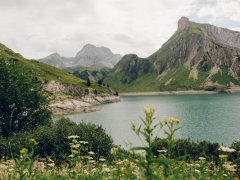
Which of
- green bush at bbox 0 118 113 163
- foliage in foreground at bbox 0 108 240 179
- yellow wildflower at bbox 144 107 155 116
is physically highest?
yellow wildflower at bbox 144 107 155 116

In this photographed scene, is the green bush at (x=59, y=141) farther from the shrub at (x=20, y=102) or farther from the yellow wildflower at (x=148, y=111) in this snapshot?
the yellow wildflower at (x=148, y=111)

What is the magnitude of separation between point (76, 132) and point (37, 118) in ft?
55.9

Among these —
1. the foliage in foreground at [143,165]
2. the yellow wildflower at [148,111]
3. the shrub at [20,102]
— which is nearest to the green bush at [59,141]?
the shrub at [20,102]

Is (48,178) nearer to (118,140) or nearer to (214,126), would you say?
(118,140)

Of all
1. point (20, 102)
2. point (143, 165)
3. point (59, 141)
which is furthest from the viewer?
point (20, 102)

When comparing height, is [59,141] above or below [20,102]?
below

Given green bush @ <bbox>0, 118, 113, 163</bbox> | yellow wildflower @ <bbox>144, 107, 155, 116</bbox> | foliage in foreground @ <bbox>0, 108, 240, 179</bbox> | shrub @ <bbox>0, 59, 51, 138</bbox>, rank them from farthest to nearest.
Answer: shrub @ <bbox>0, 59, 51, 138</bbox>, green bush @ <bbox>0, 118, 113, 163</bbox>, yellow wildflower @ <bbox>144, 107, 155, 116</bbox>, foliage in foreground @ <bbox>0, 108, 240, 179</bbox>

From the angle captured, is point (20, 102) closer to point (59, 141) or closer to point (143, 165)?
point (59, 141)

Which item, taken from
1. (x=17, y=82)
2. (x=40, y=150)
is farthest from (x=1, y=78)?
(x=40, y=150)

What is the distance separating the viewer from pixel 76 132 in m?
43.5

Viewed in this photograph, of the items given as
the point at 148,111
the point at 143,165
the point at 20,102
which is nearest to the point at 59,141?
the point at 20,102

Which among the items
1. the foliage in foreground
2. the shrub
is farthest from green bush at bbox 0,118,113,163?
the foliage in foreground

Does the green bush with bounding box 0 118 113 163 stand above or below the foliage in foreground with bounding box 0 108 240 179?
below

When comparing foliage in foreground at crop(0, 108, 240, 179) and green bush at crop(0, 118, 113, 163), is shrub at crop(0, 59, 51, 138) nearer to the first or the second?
green bush at crop(0, 118, 113, 163)
